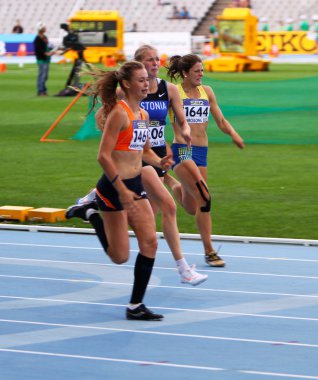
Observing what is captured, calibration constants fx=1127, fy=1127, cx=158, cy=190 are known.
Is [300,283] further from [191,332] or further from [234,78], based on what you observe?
[234,78]

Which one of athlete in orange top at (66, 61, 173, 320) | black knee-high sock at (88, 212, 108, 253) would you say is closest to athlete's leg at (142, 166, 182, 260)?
black knee-high sock at (88, 212, 108, 253)

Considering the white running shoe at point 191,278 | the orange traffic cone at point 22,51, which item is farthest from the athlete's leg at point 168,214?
the orange traffic cone at point 22,51

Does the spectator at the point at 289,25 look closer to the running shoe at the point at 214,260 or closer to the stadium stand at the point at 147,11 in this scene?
the stadium stand at the point at 147,11

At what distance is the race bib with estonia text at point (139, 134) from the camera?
26.3 ft

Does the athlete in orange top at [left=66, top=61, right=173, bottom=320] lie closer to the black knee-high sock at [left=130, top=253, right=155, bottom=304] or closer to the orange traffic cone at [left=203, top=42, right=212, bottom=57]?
the black knee-high sock at [left=130, top=253, right=155, bottom=304]

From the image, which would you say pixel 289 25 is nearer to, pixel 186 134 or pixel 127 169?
pixel 186 134

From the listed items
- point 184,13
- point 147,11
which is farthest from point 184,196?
point 147,11

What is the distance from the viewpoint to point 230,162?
1839 centimetres

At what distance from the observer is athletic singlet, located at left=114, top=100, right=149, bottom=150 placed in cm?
798

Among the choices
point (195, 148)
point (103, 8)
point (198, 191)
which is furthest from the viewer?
point (103, 8)

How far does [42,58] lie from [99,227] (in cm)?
2445

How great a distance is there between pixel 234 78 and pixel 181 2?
1222 inches

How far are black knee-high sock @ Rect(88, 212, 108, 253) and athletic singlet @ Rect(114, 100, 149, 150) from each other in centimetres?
85

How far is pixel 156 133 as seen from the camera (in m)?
9.55
